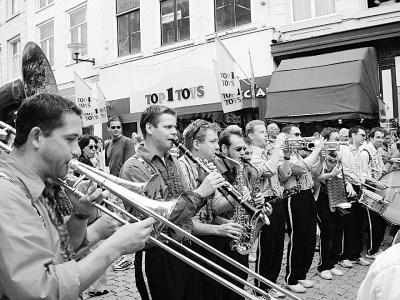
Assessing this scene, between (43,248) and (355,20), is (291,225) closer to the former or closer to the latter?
(43,248)

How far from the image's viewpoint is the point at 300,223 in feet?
16.8

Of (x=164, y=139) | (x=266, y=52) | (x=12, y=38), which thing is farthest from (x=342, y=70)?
(x=12, y=38)

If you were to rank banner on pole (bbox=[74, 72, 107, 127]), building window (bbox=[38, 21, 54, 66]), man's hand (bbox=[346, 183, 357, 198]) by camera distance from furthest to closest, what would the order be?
building window (bbox=[38, 21, 54, 66]) < banner on pole (bbox=[74, 72, 107, 127]) < man's hand (bbox=[346, 183, 357, 198])

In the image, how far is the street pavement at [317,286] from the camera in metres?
4.89

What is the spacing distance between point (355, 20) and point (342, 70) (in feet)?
4.87

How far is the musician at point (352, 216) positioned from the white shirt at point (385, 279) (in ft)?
15.7

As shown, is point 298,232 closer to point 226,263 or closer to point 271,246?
point 271,246

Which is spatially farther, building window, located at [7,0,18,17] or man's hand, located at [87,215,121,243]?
building window, located at [7,0,18,17]

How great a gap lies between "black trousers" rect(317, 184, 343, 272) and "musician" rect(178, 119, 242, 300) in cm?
247

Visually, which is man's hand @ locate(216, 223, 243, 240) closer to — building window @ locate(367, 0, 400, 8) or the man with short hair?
the man with short hair

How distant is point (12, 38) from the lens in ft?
68.5

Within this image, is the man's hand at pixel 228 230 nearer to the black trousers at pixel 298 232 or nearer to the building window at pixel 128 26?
the black trousers at pixel 298 232

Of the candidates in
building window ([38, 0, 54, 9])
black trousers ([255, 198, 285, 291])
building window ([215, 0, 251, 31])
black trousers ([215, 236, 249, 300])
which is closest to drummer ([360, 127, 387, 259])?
black trousers ([255, 198, 285, 291])

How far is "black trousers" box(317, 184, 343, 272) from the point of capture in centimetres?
566
